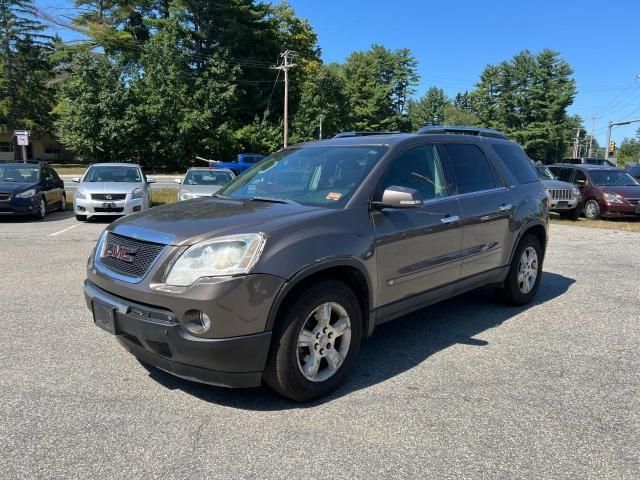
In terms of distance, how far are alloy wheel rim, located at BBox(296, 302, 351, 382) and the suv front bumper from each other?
34cm

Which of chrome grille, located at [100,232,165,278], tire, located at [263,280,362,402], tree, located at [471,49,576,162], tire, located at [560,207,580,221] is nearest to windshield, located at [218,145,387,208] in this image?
tire, located at [263,280,362,402]

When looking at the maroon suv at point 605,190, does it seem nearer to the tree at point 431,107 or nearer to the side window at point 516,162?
the side window at point 516,162

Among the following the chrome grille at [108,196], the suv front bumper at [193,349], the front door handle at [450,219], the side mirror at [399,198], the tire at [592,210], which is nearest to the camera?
the suv front bumper at [193,349]

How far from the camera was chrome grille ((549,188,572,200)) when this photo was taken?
51.0ft

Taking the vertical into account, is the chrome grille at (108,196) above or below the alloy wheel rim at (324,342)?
above

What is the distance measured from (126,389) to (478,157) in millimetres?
3850

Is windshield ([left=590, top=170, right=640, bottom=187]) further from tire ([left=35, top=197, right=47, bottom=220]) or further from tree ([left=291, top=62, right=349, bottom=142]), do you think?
tree ([left=291, top=62, right=349, bottom=142])

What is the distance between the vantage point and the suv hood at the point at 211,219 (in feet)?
10.9

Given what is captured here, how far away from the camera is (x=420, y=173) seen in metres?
4.50

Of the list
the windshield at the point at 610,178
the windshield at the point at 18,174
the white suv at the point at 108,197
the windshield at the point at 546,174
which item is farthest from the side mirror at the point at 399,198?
the windshield at the point at 610,178

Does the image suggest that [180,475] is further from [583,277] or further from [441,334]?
[583,277]

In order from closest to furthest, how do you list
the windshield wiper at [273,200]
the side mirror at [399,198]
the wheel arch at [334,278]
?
the wheel arch at [334,278] → the side mirror at [399,198] → the windshield wiper at [273,200]

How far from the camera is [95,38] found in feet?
149

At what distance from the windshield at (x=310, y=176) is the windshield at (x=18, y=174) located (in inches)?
439
